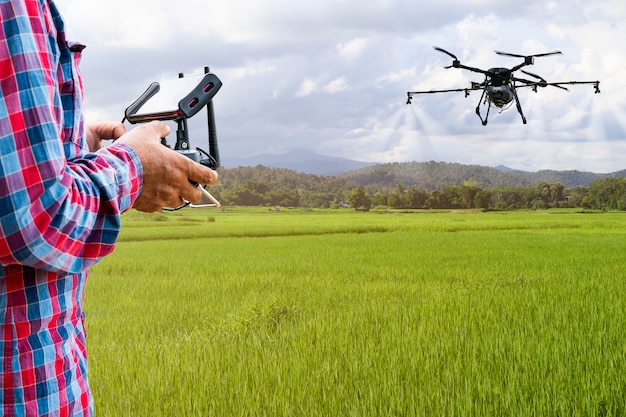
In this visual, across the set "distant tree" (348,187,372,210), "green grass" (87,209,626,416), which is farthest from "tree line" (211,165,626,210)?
"green grass" (87,209,626,416)

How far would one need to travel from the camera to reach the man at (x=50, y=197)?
81 centimetres

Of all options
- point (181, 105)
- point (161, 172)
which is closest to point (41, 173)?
point (161, 172)

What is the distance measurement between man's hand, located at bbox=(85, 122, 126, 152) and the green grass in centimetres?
166

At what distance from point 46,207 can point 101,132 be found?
690 mm

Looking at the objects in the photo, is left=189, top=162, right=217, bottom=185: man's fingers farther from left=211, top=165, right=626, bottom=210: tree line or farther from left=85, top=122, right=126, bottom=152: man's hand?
left=211, top=165, right=626, bottom=210: tree line

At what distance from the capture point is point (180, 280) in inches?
302

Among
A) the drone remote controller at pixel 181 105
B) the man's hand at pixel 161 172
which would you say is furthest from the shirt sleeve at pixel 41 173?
the drone remote controller at pixel 181 105

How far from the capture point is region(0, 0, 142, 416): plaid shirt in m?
0.81

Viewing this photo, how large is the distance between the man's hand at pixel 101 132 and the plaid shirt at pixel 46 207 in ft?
1.34

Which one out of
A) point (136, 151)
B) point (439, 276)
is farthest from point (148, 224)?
point (136, 151)

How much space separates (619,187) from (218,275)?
30844 millimetres

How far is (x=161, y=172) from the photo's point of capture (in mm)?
1091

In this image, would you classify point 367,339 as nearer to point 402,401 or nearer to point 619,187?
point 402,401

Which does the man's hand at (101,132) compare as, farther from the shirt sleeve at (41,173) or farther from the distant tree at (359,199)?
the distant tree at (359,199)
